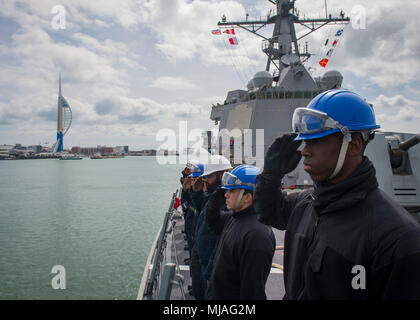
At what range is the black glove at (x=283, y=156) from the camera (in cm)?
166

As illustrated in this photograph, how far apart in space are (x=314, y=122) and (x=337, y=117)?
0.10 m

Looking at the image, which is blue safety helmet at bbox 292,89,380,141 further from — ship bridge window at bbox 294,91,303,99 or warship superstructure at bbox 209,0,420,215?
ship bridge window at bbox 294,91,303,99

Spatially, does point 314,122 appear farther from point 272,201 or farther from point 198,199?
point 198,199

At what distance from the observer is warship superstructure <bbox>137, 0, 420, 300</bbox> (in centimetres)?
456

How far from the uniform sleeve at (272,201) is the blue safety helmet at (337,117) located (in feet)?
1.39

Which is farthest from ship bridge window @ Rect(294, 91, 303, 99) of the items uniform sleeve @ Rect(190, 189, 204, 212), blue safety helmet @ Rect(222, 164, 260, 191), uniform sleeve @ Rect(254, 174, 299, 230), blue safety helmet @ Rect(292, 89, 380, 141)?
blue safety helmet @ Rect(292, 89, 380, 141)

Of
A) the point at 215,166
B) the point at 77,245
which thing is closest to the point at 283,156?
the point at 215,166

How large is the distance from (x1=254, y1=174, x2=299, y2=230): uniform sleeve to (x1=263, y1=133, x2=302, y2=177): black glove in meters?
0.06

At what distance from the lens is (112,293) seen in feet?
29.0

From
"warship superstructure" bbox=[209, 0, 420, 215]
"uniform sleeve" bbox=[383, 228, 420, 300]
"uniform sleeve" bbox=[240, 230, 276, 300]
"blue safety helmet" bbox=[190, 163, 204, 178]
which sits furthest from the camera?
"warship superstructure" bbox=[209, 0, 420, 215]

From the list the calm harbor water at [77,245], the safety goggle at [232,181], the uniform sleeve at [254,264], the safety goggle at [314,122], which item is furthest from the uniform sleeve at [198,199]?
the calm harbor water at [77,245]

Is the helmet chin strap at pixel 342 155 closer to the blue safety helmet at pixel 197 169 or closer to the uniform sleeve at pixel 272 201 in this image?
the uniform sleeve at pixel 272 201
